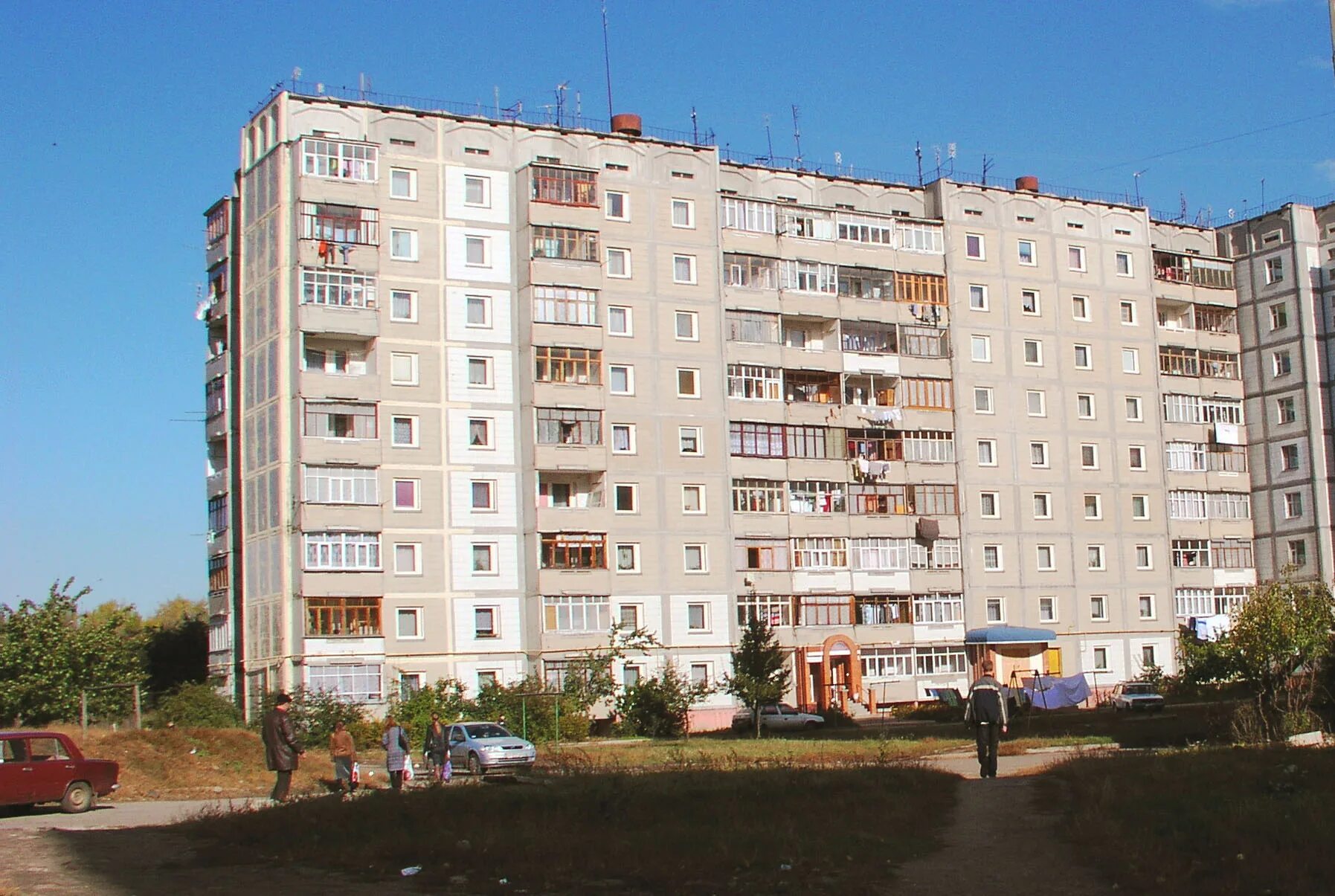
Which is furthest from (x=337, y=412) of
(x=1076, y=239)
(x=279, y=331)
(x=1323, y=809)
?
(x=1323, y=809)

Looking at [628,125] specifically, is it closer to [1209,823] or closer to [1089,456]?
[1089,456]

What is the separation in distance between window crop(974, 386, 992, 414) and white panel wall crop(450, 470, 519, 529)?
26343 mm

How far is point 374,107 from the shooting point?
65438 mm

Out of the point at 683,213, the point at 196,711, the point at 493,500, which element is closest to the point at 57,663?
Answer: the point at 196,711

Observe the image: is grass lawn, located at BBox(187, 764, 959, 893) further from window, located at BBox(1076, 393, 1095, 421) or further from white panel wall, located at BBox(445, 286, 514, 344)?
window, located at BBox(1076, 393, 1095, 421)

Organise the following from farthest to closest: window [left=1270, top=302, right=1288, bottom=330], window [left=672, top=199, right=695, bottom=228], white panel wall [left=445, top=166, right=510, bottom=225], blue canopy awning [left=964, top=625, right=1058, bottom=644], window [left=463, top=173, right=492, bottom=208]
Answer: window [left=1270, top=302, right=1288, bottom=330], blue canopy awning [left=964, top=625, right=1058, bottom=644], window [left=672, top=199, right=695, bottom=228], window [left=463, top=173, right=492, bottom=208], white panel wall [left=445, top=166, right=510, bottom=225]

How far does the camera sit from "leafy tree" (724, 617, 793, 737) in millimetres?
60469

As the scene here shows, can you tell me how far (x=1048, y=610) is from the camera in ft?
261

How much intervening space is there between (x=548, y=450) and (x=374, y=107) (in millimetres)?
16559

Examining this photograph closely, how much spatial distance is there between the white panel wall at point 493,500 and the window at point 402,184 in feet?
39.7

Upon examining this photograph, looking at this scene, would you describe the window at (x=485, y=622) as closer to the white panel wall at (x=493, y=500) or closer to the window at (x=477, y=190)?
the white panel wall at (x=493, y=500)

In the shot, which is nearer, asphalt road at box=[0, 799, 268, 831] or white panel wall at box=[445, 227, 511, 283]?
asphalt road at box=[0, 799, 268, 831]

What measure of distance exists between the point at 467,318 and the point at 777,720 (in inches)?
861

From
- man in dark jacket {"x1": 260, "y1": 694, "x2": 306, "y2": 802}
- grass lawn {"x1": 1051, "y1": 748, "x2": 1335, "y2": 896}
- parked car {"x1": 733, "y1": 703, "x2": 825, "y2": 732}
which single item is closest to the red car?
man in dark jacket {"x1": 260, "y1": 694, "x2": 306, "y2": 802}
